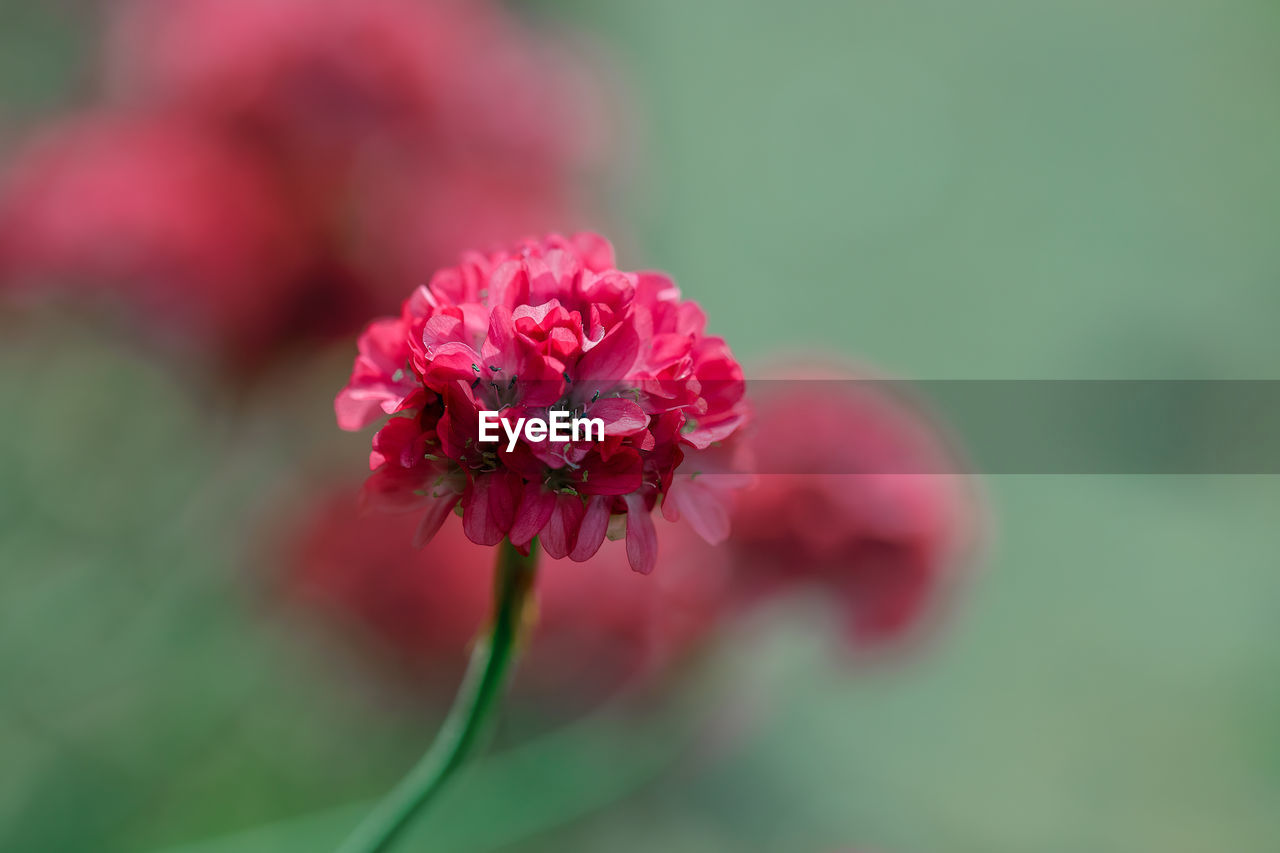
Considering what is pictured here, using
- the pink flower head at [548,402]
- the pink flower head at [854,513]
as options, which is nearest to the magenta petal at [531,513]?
the pink flower head at [548,402]

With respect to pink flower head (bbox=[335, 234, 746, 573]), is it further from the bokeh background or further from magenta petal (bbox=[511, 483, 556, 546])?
the bokeh background

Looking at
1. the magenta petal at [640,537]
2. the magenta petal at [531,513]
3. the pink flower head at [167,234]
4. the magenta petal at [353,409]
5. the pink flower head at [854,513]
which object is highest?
the pink flower head at [167,234]

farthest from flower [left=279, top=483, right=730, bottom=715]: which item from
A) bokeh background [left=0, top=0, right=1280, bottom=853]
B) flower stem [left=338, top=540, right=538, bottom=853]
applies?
flower stem [left=338, top=540, right=538, bottom=853]

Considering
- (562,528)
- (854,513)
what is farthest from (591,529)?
(854,513)

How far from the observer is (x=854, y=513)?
0.47 m

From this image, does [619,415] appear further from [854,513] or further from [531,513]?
[854,513]

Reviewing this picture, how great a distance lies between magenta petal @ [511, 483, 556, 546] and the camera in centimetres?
19

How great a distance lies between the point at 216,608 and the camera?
0.54 metres

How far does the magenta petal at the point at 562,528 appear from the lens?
19cm

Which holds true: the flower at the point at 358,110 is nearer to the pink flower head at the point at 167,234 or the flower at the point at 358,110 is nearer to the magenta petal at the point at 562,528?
the pink flower head at the point at 167,234

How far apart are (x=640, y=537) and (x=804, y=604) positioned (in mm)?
325

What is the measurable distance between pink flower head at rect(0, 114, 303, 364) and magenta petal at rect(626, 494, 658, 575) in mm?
330

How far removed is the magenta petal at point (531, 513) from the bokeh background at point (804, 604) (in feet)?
1.07

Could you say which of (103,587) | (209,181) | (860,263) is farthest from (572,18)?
(103,587)
